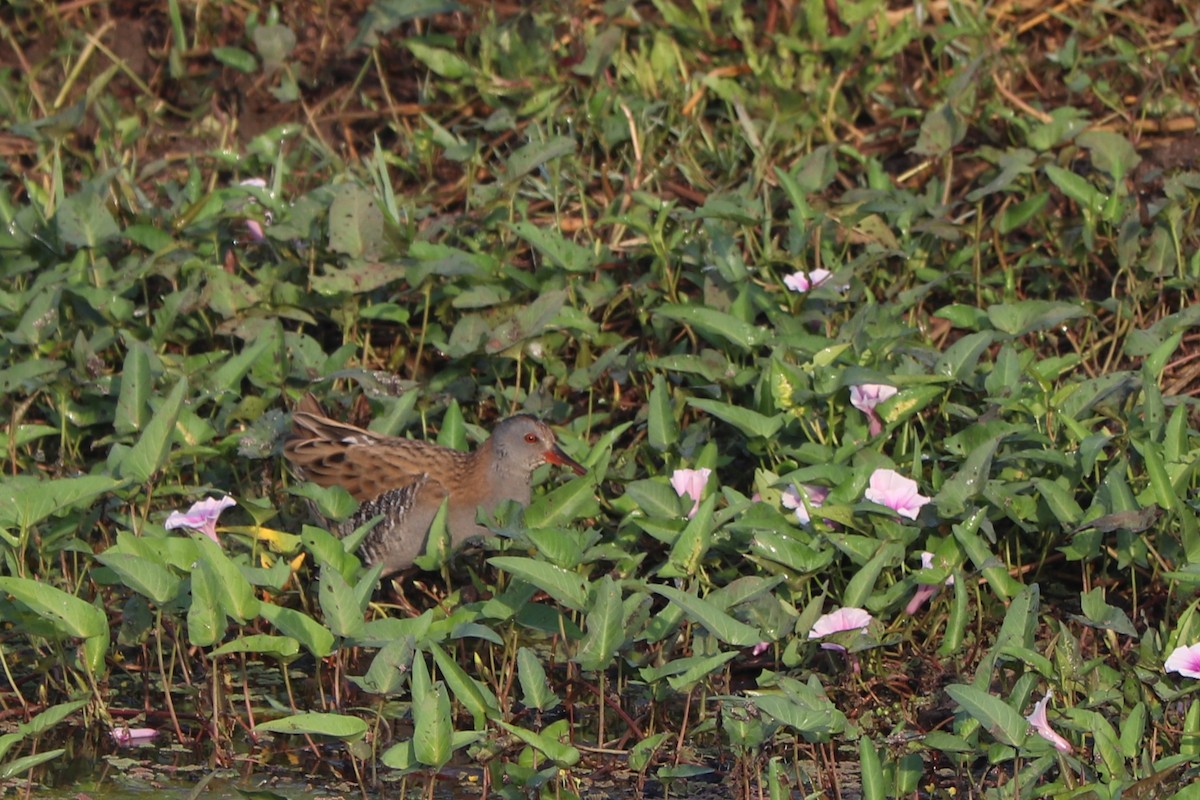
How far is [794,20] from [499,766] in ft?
13.8

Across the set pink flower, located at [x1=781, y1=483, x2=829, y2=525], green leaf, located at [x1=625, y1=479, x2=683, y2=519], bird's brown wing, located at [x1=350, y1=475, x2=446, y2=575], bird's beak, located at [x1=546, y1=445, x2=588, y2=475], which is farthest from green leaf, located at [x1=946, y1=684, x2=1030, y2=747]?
bird's brown wing, located at [x1=350, y1=475, x2=446, y2=575]

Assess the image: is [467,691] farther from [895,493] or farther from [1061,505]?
[1061,505]

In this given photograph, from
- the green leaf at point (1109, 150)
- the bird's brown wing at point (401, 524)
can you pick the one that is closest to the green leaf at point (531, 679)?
the bird's brown wing at point (401, 524)

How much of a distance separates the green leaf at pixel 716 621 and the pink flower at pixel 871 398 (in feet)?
4.13

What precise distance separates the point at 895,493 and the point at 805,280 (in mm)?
1215

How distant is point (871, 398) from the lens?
5.36 metres

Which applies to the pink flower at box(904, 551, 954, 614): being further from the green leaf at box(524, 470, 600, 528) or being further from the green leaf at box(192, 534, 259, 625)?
the green leaf at box(192, 534, 259, 625)

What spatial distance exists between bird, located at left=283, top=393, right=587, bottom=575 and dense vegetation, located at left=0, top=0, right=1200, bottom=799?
0.57 ft

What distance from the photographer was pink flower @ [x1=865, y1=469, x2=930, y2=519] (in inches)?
195

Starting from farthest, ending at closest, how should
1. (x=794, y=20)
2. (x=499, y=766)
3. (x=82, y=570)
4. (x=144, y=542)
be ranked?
(x=794, y=20)
(x=82, y=570)
(x=144, y=542)
(x=499, y=766)

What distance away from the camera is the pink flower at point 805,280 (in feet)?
19.6

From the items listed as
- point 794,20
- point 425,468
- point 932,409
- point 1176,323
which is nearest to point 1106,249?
point 1176,323

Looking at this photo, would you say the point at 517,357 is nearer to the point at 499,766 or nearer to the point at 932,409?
the point at 932,409

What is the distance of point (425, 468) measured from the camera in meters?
5.70
